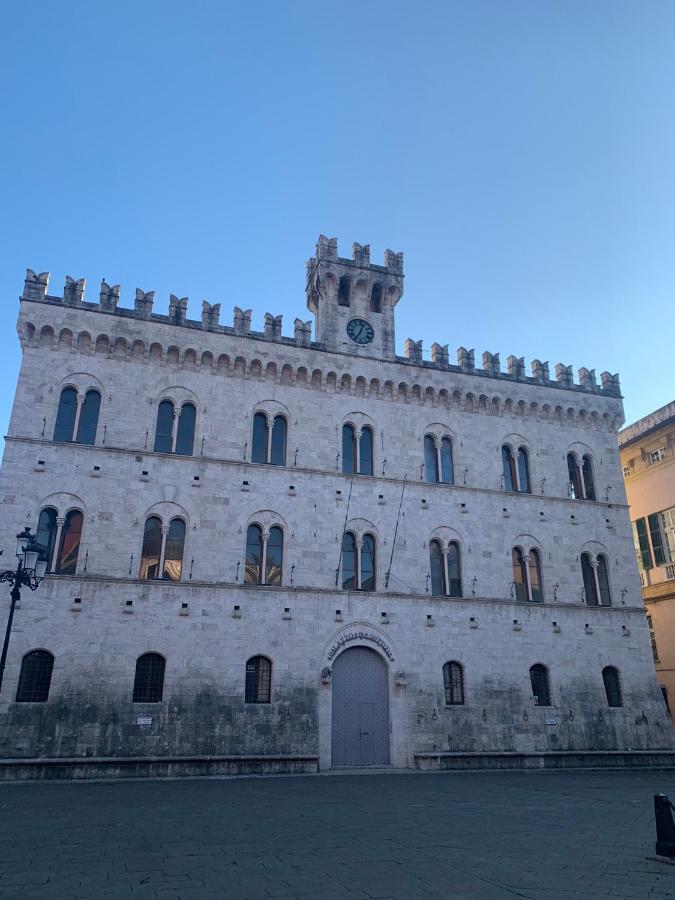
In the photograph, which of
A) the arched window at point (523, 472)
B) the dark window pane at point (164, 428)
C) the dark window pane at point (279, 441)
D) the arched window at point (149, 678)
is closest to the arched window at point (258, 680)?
the arched window at point (149, 678)

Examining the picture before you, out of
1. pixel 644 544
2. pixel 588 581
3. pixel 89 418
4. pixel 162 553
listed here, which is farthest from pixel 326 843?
pixel 644 544

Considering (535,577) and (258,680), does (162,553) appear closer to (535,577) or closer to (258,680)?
(258,680)

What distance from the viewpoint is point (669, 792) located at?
17656mm

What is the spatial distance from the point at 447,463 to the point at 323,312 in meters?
8.65

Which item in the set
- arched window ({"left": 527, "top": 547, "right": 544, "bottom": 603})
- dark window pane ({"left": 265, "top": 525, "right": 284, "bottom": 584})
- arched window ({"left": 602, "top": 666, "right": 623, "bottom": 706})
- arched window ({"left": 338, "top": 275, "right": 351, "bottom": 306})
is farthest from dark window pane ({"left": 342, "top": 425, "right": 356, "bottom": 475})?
arched window ({"left": 602, "top": 666, "right": 623, "bottom": 706})

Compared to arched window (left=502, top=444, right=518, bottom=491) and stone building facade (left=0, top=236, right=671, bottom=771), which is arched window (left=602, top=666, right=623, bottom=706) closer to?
stone building facade (left=0, top=236, right=671, bottom=771)

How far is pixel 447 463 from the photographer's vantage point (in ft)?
94.9

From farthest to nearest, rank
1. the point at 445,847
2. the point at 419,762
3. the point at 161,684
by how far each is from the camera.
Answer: the point at 419,762
the point at 161,684
the point at 445,847

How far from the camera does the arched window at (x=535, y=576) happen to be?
28.1 m

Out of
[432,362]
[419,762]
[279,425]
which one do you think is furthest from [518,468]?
[419,762]

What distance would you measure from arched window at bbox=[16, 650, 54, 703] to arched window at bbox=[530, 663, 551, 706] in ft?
59.6

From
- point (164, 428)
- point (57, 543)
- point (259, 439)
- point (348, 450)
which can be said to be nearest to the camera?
point (57, 543)

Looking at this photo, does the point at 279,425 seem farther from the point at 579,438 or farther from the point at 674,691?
the point at 674,691

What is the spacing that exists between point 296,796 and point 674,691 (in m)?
23.7
